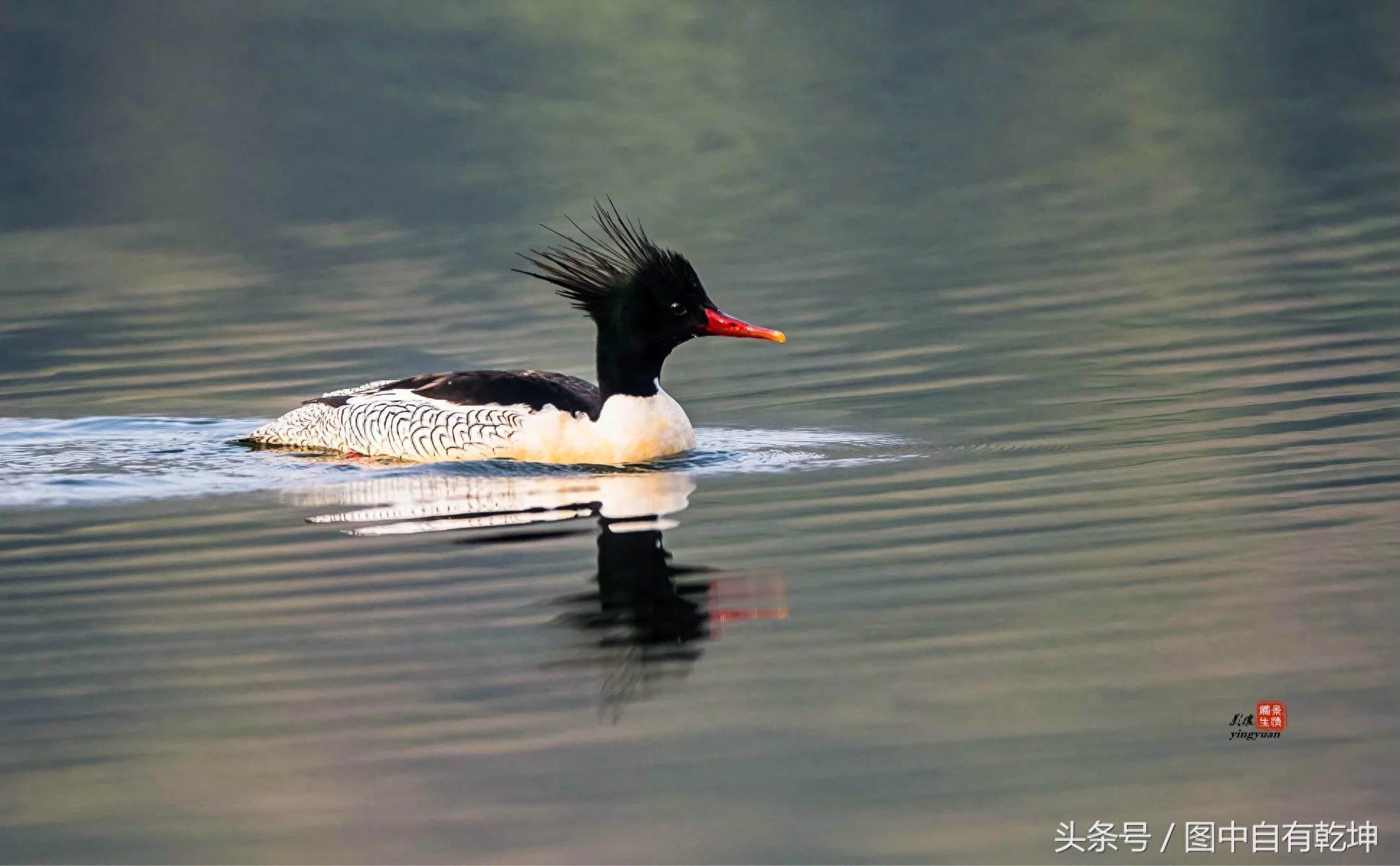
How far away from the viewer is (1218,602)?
11.1m

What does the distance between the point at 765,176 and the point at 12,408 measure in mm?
23147

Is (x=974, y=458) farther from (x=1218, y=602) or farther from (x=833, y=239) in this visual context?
(x=833, y=239)

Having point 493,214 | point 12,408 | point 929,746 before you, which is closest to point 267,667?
point 929,746

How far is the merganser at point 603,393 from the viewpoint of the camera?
50.5 ft

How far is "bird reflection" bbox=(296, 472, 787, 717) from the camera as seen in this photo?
35.8 ft

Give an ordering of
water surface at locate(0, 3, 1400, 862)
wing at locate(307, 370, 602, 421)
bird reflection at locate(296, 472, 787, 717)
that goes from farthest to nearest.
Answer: wing at locate(307, 370, 602, 421) → bird reflection at locate(296, 472, 787, 717) → water surface at locate(0, 3, 1400, 862)

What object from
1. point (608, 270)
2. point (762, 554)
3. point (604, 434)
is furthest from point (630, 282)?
point (762, 554)

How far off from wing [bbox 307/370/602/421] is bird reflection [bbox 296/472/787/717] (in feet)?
1.63

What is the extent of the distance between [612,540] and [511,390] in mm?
2617

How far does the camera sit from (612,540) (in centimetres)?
1311

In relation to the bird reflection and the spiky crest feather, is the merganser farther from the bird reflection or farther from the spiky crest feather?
the bird reflection

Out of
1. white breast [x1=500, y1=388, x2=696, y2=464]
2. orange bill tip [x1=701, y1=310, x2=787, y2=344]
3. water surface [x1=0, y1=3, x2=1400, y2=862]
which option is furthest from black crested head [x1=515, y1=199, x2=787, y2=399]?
water surface [x1=0, y1=3, x2=1400, y2=862]

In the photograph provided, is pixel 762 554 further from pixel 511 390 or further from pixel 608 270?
pixel 608 270

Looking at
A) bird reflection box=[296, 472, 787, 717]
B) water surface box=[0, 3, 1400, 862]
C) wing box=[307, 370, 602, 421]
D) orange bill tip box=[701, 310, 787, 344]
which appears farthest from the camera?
wing box=[307, 370, 602, 421]
